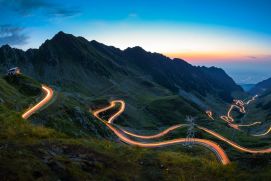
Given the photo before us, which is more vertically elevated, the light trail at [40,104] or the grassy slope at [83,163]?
the light trail at [40,104]

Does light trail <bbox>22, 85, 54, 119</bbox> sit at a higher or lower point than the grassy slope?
higher

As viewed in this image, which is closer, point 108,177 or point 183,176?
point 108,177

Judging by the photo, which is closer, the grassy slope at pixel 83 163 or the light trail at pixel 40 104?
the grassy slope at pixel 83 163

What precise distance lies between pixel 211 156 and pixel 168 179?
69809 millimetres

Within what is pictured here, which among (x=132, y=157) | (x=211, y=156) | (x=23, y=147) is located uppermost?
(x=23, y=147)

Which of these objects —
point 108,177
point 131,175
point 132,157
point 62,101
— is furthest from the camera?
point 62,101

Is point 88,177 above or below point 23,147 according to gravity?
below

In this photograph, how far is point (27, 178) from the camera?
4988 cm

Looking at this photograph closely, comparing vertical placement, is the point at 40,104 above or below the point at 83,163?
above

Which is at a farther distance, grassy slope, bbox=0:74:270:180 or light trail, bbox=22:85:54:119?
light trail, bbox=22:85:54:119

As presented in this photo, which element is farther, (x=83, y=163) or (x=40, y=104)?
(x=40, y=104)

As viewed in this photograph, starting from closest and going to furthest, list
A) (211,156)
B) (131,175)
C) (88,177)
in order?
(88,177), (131,175), (211,156)

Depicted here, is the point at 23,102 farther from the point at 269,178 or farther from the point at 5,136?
the point at 269,178

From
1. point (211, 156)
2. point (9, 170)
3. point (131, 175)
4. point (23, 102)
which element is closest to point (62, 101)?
point (23, 102)
